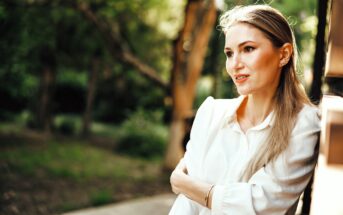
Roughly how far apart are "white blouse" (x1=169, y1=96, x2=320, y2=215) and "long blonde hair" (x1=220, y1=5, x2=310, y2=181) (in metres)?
0.02

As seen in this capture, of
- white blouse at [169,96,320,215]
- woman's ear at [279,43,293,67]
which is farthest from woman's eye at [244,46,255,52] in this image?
white blouse at [169,96,320,215]

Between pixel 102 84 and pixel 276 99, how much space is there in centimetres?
1617

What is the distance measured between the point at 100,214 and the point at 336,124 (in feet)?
15.3

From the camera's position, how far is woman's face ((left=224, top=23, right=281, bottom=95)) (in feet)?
5.47

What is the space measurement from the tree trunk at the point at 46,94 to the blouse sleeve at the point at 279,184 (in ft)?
40.1

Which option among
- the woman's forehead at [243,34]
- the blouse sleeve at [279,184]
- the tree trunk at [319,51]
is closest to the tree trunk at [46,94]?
the tree trunk at [319,51]

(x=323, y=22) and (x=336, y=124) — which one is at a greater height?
(x=323, y=22)

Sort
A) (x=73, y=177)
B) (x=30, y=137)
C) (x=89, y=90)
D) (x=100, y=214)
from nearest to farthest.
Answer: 1. (x=100, y=214)
2. (x=73, y=177)
3. (x=30, y=137)
4. (x=89, y=90)

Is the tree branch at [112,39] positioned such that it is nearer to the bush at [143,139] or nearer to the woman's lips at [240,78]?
the bush at [143,139]

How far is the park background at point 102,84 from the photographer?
6.92 meters

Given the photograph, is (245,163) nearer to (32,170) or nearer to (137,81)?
(32,170)

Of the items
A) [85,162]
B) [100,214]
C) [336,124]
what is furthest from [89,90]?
[336,124]

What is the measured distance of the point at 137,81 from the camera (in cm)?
1634

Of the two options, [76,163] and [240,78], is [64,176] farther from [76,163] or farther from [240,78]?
[240,78]
